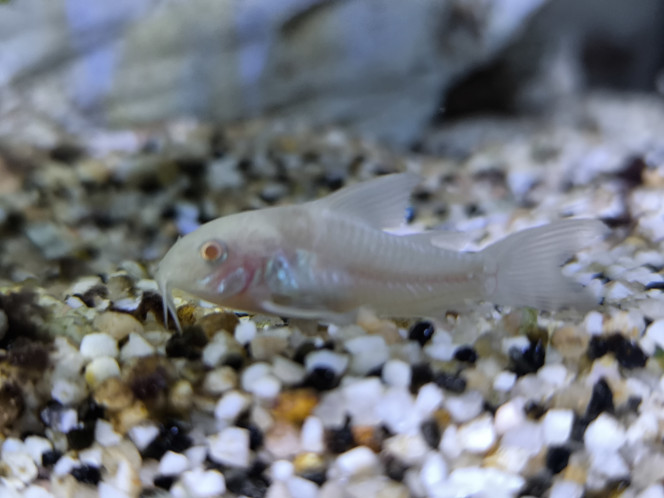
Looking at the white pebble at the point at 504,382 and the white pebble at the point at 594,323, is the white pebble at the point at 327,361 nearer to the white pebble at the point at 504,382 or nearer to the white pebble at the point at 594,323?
the white pebble at the point at 504,382

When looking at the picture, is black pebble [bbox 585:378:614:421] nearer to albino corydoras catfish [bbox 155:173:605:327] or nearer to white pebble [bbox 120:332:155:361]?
albino corydoras catfish [bbox 155:173:605:327]

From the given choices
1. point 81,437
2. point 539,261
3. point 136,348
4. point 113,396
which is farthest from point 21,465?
point 539,261

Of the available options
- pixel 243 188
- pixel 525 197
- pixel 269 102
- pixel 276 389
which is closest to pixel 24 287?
pixel 276 389

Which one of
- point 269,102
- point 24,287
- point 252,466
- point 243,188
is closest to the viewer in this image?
point 252,466

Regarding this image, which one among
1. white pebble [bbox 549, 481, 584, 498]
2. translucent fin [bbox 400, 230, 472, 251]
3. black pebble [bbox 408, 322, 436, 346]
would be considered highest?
translucent fin [bbox 400, 230, 472, 251]

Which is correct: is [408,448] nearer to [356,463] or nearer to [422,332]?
[356,463]

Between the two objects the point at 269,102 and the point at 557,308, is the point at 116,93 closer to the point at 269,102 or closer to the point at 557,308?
the point at 269,102

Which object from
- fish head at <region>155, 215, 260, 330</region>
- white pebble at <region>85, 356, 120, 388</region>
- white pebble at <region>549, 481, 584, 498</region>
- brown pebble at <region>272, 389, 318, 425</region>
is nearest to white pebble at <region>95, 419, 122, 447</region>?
white pebble at <region>85, 356, 120, 388</region>
